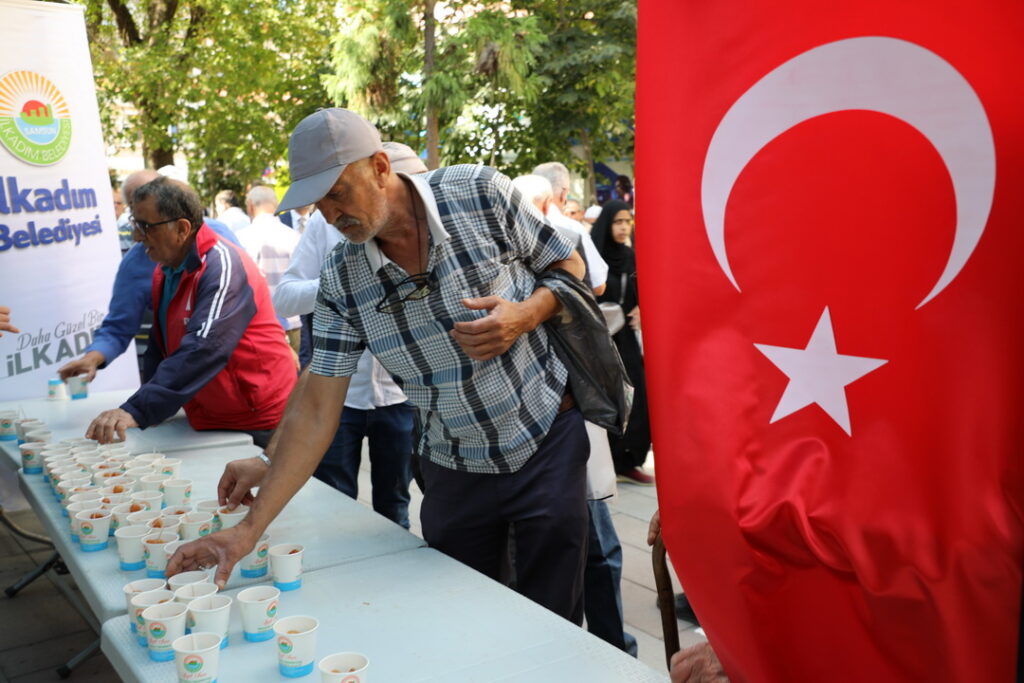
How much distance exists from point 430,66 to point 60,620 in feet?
31.8

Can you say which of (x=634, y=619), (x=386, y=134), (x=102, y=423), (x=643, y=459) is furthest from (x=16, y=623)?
(x=386, y=134)

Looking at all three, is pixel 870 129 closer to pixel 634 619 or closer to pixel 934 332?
pixel 934 332

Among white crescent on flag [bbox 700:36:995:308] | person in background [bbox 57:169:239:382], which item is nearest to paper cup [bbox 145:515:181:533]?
white crescent on flag [bbox 700:36:995:308]

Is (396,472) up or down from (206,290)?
down

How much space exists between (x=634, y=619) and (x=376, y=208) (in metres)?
2.32

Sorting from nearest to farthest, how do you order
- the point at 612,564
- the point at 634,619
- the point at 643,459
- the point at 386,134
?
the point at 612,564, the point at 634,619, the point at 643,459, the point at 386,134

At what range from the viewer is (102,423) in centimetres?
350

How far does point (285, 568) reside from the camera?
2.12m

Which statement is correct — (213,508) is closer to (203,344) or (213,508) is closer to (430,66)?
(203,344)

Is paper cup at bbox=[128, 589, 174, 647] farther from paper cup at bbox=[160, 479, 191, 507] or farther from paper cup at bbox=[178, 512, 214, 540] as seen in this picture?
paper cup at bbox=[160, 479, 191, 507]

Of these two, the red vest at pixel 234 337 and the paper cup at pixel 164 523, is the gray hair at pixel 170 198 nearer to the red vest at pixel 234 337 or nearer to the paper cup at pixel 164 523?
the red vest at pixel 234 337

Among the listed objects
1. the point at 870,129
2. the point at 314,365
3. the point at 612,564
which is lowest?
the point at 612,564

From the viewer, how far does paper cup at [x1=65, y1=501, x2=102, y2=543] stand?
8.05 ft

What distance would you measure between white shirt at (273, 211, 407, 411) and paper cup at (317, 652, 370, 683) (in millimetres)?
2217
